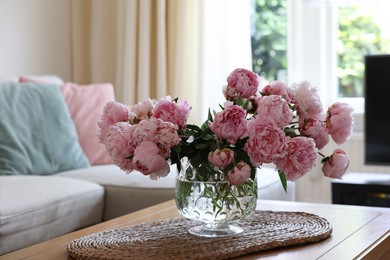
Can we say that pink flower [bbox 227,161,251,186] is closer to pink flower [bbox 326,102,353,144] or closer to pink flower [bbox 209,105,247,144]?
pink flower [bbox 209,105,247,144]

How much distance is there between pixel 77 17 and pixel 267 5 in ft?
3.76

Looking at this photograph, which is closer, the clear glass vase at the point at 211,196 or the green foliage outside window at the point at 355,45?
the clear glass vase at the point at 211,196

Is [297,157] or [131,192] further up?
[297,157]

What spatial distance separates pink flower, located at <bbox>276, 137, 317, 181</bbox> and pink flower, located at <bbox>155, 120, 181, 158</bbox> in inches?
9.3

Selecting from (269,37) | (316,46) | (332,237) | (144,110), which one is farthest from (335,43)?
(144,110)

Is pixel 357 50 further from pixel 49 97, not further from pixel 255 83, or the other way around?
pixel 255 83

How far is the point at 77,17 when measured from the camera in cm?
455

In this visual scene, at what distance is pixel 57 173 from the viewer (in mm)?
3391

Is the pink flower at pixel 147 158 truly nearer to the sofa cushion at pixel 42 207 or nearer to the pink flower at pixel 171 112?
the pink flower at pixel 171 112

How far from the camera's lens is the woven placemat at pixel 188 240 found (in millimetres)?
1699

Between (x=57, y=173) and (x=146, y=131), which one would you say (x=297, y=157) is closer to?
(x=146, y=131)

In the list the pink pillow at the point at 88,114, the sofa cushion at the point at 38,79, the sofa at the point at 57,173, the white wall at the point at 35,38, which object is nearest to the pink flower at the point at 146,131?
the sofa at the point at 57,173

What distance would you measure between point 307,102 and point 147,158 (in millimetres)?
400

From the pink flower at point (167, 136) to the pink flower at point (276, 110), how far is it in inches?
7.6
